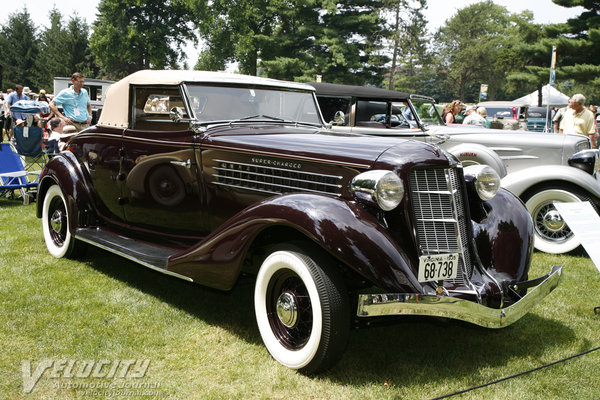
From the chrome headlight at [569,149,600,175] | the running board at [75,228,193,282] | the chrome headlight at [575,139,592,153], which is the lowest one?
the running board at [75,228,193,282]

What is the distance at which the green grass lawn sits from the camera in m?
2.95

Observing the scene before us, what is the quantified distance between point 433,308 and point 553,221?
420 centimetres

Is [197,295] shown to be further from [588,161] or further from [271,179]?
[588,161]

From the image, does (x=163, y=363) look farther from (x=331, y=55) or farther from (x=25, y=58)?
(x=25, y=58)

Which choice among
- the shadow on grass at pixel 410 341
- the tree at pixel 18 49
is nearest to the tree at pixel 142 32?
the tree at pixel 18 49

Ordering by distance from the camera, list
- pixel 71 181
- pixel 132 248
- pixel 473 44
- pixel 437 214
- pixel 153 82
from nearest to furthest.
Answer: pixel 437 214 → pixel 132 248 → pixel 153 82 → pixel 71 181 → pixel 473 44

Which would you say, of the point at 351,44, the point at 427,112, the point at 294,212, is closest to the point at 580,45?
the point at 351,44

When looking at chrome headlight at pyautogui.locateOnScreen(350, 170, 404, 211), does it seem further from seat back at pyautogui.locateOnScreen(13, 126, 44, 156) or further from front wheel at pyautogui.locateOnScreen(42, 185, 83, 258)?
seat back at pyautogui.locateOnScreen(13, 126, 44, 156)

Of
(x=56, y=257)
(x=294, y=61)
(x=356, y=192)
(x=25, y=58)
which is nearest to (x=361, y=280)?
(x=356, y=192)

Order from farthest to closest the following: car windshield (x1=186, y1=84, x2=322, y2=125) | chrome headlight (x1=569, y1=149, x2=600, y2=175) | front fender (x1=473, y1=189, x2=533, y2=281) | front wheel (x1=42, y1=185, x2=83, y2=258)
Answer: chrome headlight (x1=569, y1=149, x2=600, y2=175) → front wheel (x1=42, y1=185, x2=83, y2=258) → car windshield (x1=186, y1=84, x2=322, y2=125) → front fender (x1=473, y1=189, x2=533, y2=281)

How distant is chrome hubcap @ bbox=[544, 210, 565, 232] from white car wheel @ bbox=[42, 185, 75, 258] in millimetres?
5367

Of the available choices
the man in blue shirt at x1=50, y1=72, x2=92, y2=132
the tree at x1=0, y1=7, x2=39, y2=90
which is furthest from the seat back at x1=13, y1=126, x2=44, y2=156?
the tree at x1=0, y1=7, x2=39, y2=90

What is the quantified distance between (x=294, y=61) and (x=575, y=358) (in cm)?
3613

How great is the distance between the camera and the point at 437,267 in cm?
298
